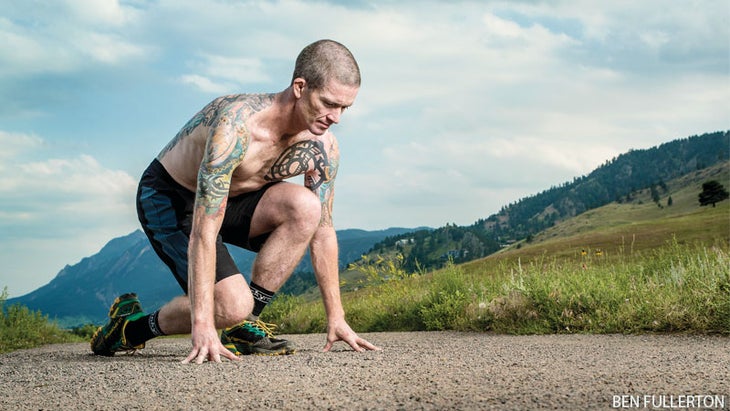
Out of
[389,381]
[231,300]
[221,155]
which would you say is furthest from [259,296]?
[389,381]

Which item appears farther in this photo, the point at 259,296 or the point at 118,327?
the point at 118,327

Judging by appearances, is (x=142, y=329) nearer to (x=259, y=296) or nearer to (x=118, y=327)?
(x=118, y=327)

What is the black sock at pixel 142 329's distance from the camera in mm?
5109

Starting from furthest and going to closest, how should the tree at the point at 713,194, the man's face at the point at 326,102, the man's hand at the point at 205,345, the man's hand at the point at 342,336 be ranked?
the tree at the point at 713,194 → the man's hand at the point at 342,336 → the man's face at the point at 326,102 → the man's hand at the point at 205,345

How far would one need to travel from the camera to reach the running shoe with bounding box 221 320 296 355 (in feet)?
16.5

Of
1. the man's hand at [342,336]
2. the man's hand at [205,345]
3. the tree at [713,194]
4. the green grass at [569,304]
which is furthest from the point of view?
the tree at [713,194]

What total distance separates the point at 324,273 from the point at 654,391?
256 cm

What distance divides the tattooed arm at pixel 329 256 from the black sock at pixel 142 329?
1.26 meters

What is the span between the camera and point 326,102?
Result: 4.38 meters

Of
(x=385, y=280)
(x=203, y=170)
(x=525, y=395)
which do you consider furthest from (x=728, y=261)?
(x=203, y=170)

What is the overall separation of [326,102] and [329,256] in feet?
4.28

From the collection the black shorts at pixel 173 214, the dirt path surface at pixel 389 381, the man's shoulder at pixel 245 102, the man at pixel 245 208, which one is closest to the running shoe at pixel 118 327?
the man at pixel 245 208

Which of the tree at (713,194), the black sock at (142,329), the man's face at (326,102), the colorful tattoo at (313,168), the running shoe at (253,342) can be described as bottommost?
the running shoe at (253,342)

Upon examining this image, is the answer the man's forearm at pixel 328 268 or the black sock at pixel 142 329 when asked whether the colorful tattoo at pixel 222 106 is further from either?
the black sock at pixel 142 329
